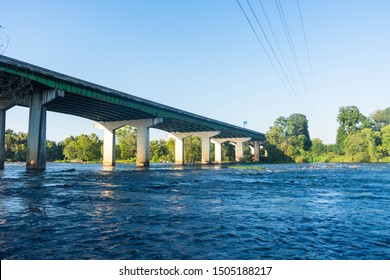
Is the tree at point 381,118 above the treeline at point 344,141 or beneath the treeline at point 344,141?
above

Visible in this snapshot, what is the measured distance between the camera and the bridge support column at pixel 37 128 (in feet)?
151

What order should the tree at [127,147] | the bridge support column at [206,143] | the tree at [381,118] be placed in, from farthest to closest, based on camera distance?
the tree at [381,118], the tree at [127,147], the bridge support column at [206,143]

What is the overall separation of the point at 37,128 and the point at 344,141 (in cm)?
12131

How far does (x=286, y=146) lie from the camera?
143500mm

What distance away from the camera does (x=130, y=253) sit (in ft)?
26.3

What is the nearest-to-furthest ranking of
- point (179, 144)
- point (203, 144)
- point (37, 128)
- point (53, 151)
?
1. point (37, 128)
2. point (203, 144)
3. point (179, 144)
4. point (53, 151)

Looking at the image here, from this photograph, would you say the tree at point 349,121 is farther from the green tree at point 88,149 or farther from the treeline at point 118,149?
the green tree at point 88,149

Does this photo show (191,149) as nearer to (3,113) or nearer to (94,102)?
(94,102)

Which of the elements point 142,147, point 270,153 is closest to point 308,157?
point 270,153

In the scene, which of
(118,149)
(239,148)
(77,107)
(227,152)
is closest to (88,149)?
(118,149)

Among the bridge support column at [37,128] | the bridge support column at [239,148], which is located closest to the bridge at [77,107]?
the bridge support column at [37,128]

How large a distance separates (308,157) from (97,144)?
334 ft

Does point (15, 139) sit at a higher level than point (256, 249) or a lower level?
higher
